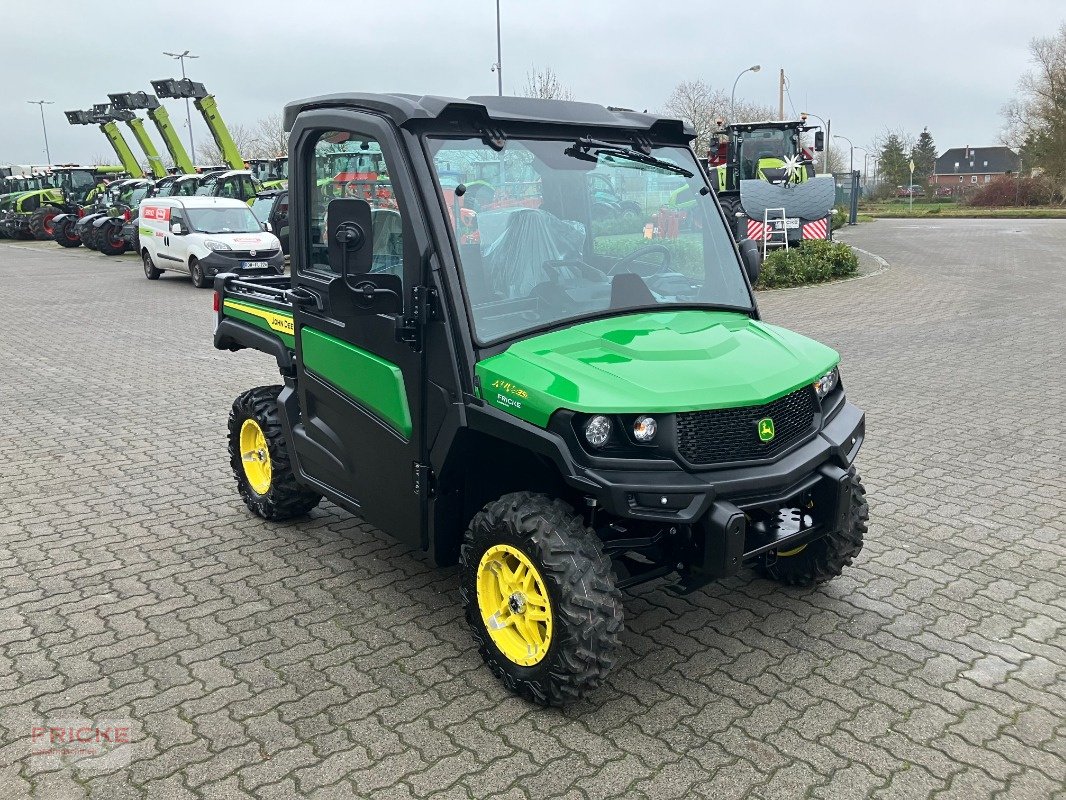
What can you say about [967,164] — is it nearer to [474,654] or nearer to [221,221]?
[221,221]

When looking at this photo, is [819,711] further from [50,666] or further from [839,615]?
[50,666]

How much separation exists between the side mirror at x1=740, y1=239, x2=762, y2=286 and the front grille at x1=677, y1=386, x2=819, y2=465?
37.5 inches

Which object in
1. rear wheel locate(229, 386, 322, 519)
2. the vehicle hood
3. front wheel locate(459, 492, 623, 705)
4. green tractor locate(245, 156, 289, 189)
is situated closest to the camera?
front wheel locate(459, 492, 623, 705)

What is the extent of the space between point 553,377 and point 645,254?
1.01 meters

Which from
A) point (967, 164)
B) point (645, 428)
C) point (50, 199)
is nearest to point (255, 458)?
point (645, 428)

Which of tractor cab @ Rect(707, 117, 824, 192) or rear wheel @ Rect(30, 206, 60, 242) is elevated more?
tractor cab @ Rect(707, 117, 824, 192)

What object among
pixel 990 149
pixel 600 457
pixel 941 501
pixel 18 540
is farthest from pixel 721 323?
pixel 990 149

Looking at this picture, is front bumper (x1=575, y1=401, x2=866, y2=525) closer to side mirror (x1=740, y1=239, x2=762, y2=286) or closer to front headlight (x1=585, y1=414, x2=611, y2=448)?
front headlight (x1=585, y1=414, x2=611, y2=448)

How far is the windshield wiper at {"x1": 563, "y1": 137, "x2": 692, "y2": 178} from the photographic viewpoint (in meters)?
3.99

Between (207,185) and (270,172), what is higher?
(270,172)

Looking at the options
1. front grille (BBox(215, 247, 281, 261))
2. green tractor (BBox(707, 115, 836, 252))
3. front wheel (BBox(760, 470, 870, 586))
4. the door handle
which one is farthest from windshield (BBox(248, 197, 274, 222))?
front wheel (BBox(760, 470, 870, 586))

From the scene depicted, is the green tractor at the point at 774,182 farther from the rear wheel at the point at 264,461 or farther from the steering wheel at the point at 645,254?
the steering wheel at the point at 645,254

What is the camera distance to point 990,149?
354 ft

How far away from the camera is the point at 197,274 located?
1923 centimetres
